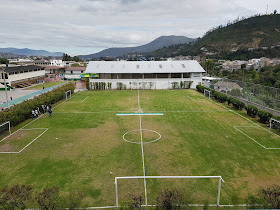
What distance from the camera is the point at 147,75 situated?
43.5 m

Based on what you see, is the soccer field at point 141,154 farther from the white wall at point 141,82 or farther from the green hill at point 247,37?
the green hill at point 247,37

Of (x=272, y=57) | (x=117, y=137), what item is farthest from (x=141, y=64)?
(x=272, y=57)

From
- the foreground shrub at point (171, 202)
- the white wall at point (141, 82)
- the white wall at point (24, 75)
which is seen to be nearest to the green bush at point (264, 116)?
the foreground shrub at point (171, 202)

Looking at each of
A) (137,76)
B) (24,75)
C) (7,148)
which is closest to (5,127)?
(7,148)

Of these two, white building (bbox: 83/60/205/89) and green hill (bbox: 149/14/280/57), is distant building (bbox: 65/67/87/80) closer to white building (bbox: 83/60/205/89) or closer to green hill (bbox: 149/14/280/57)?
white building (bbox: 83/60/205/89)

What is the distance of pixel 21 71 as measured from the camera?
48625 mm

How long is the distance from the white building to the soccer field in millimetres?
19863

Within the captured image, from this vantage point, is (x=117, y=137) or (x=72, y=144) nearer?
(x=72, y=144)

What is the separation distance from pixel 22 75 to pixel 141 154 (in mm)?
46223

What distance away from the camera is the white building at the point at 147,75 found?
141 ft

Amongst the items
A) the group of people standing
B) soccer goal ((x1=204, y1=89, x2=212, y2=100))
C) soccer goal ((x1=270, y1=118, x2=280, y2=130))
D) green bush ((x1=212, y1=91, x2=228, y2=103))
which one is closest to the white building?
soccer goal ((x1=204, y1=89, x2=212, y2=100))

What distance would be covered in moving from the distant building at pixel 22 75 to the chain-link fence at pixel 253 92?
4250 centimetres

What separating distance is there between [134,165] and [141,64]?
34866 mm

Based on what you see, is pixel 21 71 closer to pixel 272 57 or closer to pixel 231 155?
pixel 231 155
